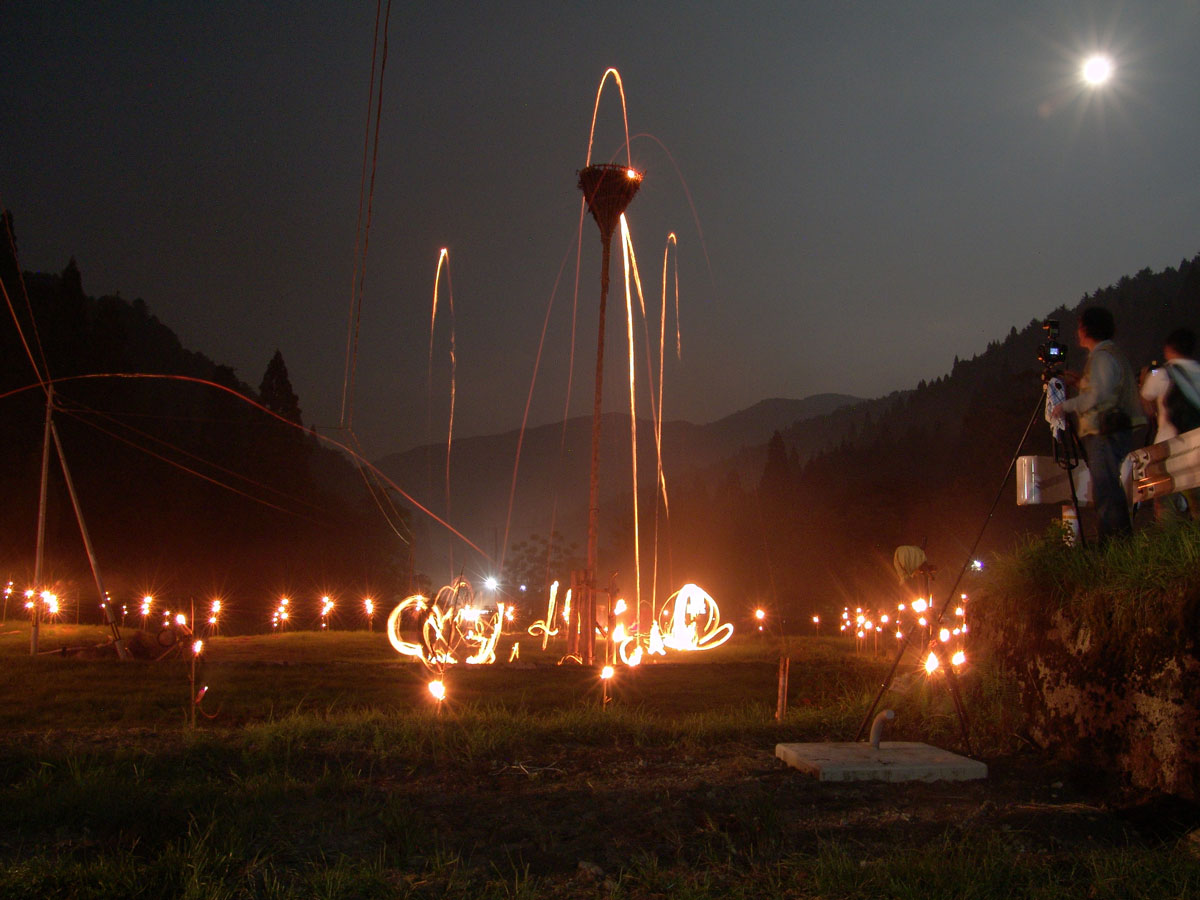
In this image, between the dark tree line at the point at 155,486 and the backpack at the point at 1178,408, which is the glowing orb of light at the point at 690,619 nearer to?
the backpack at the point at 1178,408

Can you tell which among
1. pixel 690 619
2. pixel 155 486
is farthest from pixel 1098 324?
pixel 155 486

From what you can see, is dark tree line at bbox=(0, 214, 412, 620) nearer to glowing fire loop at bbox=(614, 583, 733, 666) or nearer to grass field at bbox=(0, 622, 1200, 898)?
glowing fire loop at bbox=(614, 583, 733, 666)

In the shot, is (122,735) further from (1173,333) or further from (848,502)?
(848,502)

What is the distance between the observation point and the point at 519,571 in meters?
83.0

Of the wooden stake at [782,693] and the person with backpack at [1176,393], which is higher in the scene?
the person with backpack at [1176,393]

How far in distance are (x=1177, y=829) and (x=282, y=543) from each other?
2461 inches

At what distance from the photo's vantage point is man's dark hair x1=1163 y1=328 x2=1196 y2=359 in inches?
293

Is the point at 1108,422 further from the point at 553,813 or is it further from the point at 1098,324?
the point at 553,813

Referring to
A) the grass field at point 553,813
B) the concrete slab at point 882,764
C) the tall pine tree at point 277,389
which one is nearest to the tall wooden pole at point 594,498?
the grass field at point 553,813

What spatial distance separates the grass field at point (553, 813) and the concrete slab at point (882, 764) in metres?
0.16

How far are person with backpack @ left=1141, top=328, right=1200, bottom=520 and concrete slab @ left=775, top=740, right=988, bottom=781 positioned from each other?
7.72 ft

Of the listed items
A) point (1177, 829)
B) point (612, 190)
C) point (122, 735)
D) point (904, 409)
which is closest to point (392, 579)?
point (612, 190)

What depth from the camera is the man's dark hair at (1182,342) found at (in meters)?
7.45

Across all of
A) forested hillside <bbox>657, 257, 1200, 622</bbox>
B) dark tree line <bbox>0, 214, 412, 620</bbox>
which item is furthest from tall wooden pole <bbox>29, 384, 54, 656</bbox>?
forested hillside <bbox>657, 257, 1200, 622</bbox>
